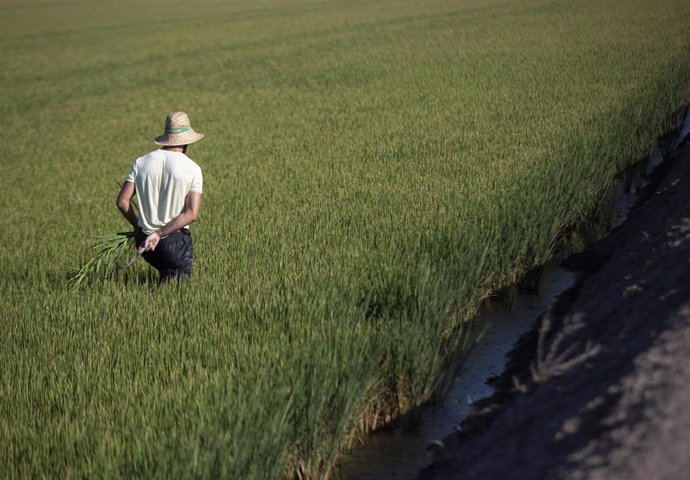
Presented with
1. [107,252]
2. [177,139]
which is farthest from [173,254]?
[177,139]

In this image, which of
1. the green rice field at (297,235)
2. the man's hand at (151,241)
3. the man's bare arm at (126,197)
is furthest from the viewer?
the man's bare arm at (126,197)

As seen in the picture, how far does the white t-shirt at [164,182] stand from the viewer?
4.75 m

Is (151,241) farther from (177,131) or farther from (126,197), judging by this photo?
(177,131)

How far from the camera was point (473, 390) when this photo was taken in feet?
15.2

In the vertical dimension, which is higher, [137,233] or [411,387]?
[137,233]

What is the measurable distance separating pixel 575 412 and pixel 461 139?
21.5 ft

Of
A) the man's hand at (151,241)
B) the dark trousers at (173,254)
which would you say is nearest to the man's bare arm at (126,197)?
the dark trousers at (173,254)

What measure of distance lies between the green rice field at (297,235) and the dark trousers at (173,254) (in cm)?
14

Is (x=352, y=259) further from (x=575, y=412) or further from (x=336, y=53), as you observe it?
(x=336, y=53)

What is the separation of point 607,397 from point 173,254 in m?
2.51

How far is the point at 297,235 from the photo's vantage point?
19.5ft

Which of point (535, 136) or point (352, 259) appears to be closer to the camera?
point (352, 259)

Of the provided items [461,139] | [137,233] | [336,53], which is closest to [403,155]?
[461,139]

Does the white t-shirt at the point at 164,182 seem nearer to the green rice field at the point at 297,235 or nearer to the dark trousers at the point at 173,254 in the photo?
the dark trousers at the point at 173,254
